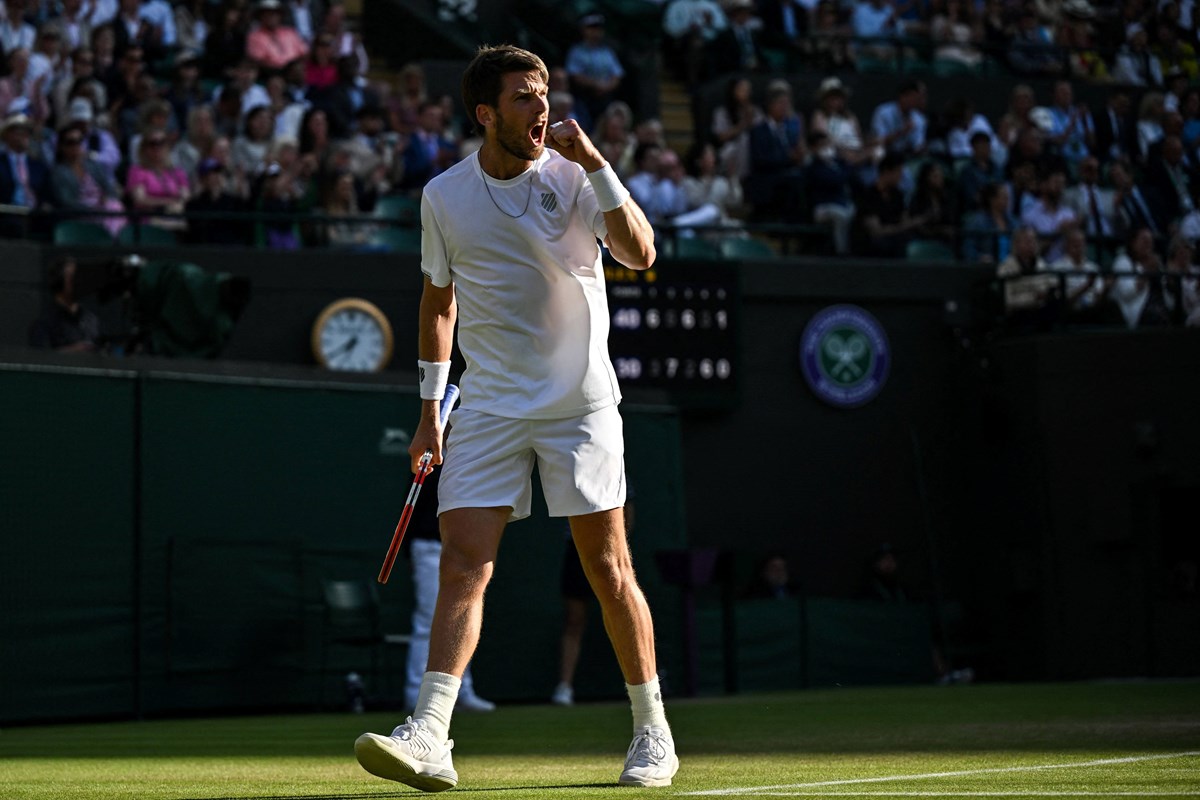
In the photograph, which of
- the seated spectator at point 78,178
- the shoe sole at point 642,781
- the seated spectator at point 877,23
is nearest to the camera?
the shoe sole at point 642,781

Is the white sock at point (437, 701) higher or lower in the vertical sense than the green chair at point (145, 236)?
lower

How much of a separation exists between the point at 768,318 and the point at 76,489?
8188 mm

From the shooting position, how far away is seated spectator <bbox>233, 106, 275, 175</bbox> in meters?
17.3

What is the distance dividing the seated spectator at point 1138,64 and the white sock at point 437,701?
20.2 metres

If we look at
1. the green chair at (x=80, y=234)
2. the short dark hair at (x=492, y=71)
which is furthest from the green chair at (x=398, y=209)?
the short dark hair at (x=492, y=71)

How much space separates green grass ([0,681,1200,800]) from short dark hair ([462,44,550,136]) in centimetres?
206

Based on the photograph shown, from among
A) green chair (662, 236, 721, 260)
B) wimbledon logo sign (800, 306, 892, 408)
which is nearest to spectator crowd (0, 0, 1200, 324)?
green chair (662, 236, 721, 260)

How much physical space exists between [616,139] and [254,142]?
3.49 metres

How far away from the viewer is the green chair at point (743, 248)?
731 inches

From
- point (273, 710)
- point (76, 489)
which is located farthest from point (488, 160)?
point (273, 710)

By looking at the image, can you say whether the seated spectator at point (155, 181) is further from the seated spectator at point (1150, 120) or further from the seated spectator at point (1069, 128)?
the seated spectator at point (1150, 120)

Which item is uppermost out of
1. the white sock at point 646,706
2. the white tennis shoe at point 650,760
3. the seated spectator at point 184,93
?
the seated spectator at point 184,93

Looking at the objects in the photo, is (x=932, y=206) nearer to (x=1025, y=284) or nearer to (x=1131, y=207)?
(x=1025, y=284)

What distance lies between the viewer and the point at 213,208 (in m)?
16.8
